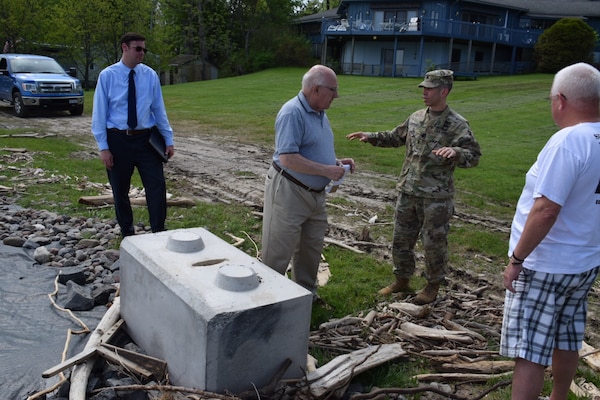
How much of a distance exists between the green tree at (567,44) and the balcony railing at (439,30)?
11.5 ft

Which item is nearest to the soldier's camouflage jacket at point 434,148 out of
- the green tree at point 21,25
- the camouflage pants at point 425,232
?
the camouflage pants at point 425,232

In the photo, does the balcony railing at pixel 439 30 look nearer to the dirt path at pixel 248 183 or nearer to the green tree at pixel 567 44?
the green tree at pixel 567 44

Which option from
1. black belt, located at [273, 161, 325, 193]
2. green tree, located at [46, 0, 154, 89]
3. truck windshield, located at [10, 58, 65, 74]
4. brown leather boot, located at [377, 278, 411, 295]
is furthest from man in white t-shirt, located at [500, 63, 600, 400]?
green tree, located at [46, 0, 154, 89]

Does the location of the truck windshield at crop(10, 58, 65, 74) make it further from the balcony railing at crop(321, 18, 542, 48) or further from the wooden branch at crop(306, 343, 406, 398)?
the balcony railing at crop(321, 18, 542, 48)

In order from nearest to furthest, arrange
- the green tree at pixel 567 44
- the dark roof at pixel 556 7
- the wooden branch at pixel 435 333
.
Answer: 1. the wooden branch at pixel 435 333
2. the green tree at pixel 567 44
3. the dark roof at pixel 556 7

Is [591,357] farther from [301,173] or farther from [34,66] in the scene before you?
[34,66]

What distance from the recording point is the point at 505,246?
277 inches

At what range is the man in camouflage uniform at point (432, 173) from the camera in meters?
4.81

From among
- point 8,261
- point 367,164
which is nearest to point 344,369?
point 8,261

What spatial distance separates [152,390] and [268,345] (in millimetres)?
808

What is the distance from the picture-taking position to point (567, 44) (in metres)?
36.5

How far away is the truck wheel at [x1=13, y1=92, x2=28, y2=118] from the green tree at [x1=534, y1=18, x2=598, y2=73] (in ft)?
108

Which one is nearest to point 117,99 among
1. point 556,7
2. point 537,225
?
point 537,225

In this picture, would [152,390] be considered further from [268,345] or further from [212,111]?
[212,111]
